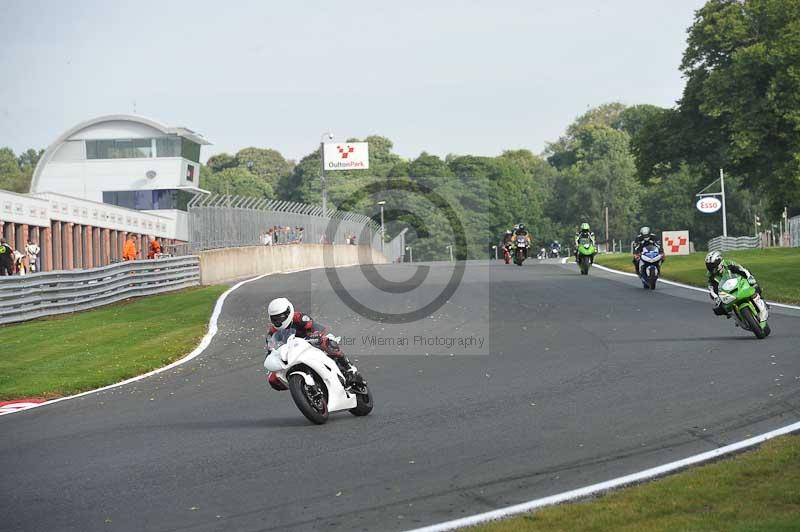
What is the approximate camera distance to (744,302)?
16016mm

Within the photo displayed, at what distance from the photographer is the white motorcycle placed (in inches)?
406

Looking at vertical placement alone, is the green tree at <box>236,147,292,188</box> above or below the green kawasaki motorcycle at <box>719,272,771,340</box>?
above

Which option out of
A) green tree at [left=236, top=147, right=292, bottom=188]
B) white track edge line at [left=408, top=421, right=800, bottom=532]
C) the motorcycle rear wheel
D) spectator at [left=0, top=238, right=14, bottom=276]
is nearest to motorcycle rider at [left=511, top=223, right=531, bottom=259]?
spectator at [left=0, top=238, right=14, bottom=276]

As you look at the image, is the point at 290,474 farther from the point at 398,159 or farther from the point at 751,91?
the point at 398,159

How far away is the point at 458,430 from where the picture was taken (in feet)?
31.8

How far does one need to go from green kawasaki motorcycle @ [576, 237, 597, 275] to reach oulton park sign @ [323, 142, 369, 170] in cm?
5570

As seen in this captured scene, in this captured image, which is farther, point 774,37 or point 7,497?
point 774,37

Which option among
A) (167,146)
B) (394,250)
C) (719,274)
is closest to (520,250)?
(719,274)

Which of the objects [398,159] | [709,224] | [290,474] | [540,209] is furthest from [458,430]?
[398,159]

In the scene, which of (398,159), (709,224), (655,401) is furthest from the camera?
(398,159)

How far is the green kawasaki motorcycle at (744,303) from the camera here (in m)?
15.9

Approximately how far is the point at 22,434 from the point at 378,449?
13.6 ft

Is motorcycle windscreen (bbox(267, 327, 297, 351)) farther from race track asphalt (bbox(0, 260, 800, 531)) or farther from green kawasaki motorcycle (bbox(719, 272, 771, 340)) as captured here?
green kawasaki motorcycle (bbox(719, 272, 771, 340))

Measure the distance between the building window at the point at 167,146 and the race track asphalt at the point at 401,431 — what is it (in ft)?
217
